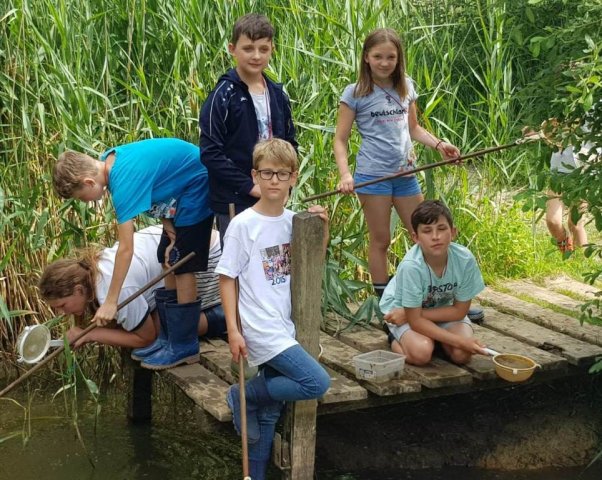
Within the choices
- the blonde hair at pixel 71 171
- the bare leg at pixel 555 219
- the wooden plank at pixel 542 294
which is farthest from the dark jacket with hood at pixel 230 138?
the bare leg at pixel 555 219

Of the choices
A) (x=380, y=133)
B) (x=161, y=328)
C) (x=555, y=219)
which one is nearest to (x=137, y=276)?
(x=161, y=328)

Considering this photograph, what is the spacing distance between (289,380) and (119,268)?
2.88 ft

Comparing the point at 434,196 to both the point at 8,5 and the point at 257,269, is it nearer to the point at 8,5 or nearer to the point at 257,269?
the point at 257,269

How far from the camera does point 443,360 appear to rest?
15.0 feet

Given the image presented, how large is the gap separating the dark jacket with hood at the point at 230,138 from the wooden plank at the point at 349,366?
2.61ft

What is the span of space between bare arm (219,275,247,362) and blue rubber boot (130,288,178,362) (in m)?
0.93

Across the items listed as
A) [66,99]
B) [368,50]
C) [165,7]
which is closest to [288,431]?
[368,50]

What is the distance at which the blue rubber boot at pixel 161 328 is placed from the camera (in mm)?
4715

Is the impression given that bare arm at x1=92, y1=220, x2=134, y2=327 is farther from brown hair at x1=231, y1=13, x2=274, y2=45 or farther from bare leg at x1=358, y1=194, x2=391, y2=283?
bare leg at x1=358, y1=194, x2=391, y2=283

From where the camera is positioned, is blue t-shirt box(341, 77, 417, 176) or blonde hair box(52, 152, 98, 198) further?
blue t-shirt box(341, 77, 417, 176)

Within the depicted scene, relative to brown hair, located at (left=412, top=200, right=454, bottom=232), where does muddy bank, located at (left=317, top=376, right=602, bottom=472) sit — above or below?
below

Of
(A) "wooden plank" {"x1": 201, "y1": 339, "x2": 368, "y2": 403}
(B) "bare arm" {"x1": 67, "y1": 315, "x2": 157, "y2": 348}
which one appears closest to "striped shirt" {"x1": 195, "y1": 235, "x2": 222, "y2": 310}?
(A) "wooden plank" {"x1": 201, "y1": 339, "x2": 368, "y2": 403}

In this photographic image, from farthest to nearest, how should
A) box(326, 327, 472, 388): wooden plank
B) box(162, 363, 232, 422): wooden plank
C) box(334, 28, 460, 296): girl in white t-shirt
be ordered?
box(334, 28, 460, 296): girl in white t-shirt, box(326, 327, 472, 388): wooden plank, box(162, 363, 232, 422): wooden plank

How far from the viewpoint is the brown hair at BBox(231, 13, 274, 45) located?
4.24 m
